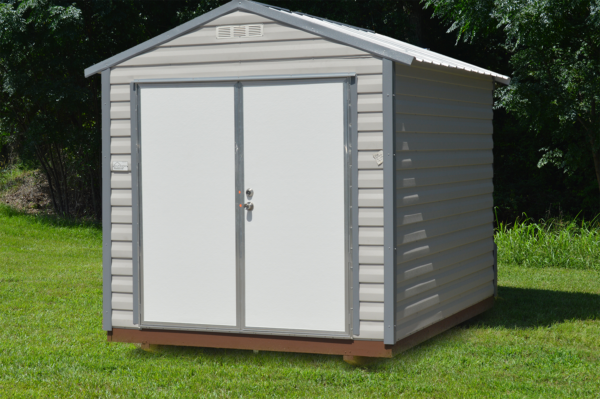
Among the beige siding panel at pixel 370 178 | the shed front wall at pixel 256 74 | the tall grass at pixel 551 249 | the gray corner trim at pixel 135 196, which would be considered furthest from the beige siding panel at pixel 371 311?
the tall grass at pixel 551 249

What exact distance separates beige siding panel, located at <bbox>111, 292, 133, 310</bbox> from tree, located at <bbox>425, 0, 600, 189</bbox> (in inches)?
279

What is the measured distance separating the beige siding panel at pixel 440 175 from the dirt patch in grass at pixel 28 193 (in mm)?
11479

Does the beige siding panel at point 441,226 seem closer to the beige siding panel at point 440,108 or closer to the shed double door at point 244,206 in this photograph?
the shed double door at point 244,206

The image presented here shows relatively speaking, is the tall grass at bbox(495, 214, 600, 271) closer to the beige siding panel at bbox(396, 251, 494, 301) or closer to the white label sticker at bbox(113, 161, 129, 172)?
the beige siding panel at bbox(396, 251, 494, 301)

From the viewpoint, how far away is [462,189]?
6.68m

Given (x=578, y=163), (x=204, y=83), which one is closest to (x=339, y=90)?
(x=204, y=83)

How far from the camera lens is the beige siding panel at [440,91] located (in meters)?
5.50

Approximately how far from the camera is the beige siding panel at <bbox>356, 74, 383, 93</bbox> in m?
5.29

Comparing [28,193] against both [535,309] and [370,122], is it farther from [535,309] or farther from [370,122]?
[370,122]

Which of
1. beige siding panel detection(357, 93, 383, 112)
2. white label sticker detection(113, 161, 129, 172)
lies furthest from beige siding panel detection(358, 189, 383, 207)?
white label sticker detection(113, 161, 129, 172)

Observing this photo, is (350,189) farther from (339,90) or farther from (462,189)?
(462,189)

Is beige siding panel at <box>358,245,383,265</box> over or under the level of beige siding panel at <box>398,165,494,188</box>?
under

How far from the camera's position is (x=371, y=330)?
5344mm

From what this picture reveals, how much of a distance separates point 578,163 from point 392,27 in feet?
15.4
